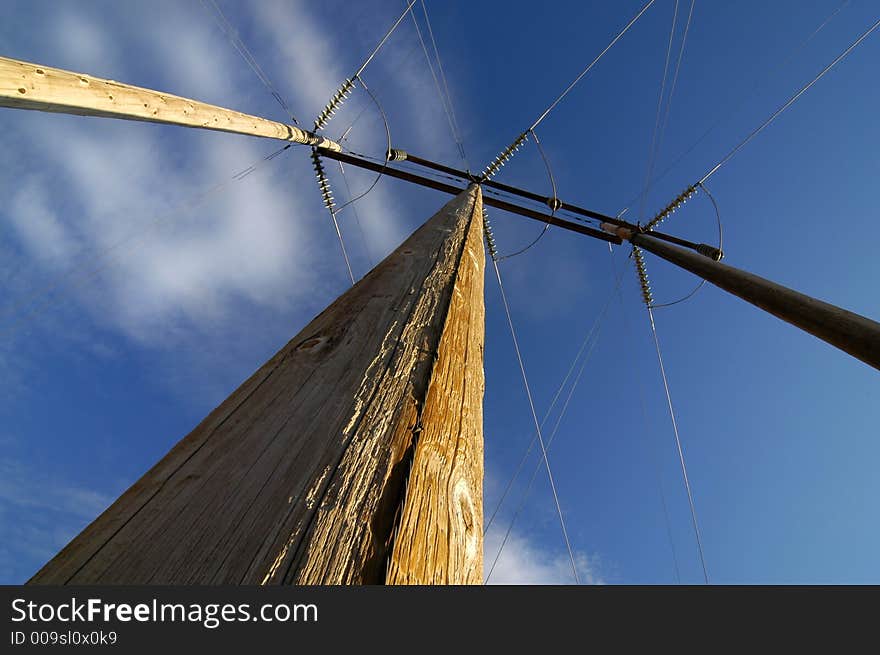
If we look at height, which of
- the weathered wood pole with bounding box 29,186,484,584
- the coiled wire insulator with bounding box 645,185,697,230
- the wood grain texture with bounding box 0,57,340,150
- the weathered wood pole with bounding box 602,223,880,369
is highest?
the coiled wire insulator with bounding box 645,185,697,230

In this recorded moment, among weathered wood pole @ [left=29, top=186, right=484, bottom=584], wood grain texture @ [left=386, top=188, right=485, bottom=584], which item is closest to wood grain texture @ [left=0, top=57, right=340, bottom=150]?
weathered wood pole @ [left=29, top=186, right=484, bottom=584]

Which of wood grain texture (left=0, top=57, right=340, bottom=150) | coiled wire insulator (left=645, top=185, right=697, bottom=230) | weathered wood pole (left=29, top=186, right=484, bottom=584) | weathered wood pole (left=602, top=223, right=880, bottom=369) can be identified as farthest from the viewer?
coiled wire insulator (left=645, top=185, right=697, bottom=230)

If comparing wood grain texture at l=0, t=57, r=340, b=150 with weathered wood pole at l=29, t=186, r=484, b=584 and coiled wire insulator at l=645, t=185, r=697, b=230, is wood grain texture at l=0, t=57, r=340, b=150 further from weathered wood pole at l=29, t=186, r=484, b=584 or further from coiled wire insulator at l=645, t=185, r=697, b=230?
coiled wire insulator at l=645, t=185, r=697, b=230

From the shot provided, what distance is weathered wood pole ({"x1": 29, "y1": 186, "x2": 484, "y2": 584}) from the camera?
2.00 feet

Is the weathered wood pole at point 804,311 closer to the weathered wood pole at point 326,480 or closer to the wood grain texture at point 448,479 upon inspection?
the wood grain texture at point 448,479

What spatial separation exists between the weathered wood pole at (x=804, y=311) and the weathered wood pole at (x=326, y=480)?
86.2 inches

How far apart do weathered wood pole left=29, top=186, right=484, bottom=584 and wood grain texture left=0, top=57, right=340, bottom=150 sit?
8.11 feet

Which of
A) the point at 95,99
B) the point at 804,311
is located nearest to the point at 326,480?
the point at 804,311

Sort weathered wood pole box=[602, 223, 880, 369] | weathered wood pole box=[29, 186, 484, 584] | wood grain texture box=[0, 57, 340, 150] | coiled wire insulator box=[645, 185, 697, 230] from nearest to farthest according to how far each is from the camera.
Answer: weathered wood pole box=[29, 186, 484, 584] < weathered wood pole box=[602, 223, 880, 369] < wood grain texture box=[0, 57, 340, 150] < coiled wire insulator box=[645, 185, 697, 230]

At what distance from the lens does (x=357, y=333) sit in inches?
42.8

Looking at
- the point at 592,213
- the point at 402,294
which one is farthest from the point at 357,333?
the point at 592,213

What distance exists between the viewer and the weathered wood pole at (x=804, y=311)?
222 cm

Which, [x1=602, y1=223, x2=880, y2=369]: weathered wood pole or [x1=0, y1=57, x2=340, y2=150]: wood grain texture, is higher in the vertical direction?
[x1=0, y1=57, x2=340, y2=150]: wood grain texture

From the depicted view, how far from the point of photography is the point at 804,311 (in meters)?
2.61
